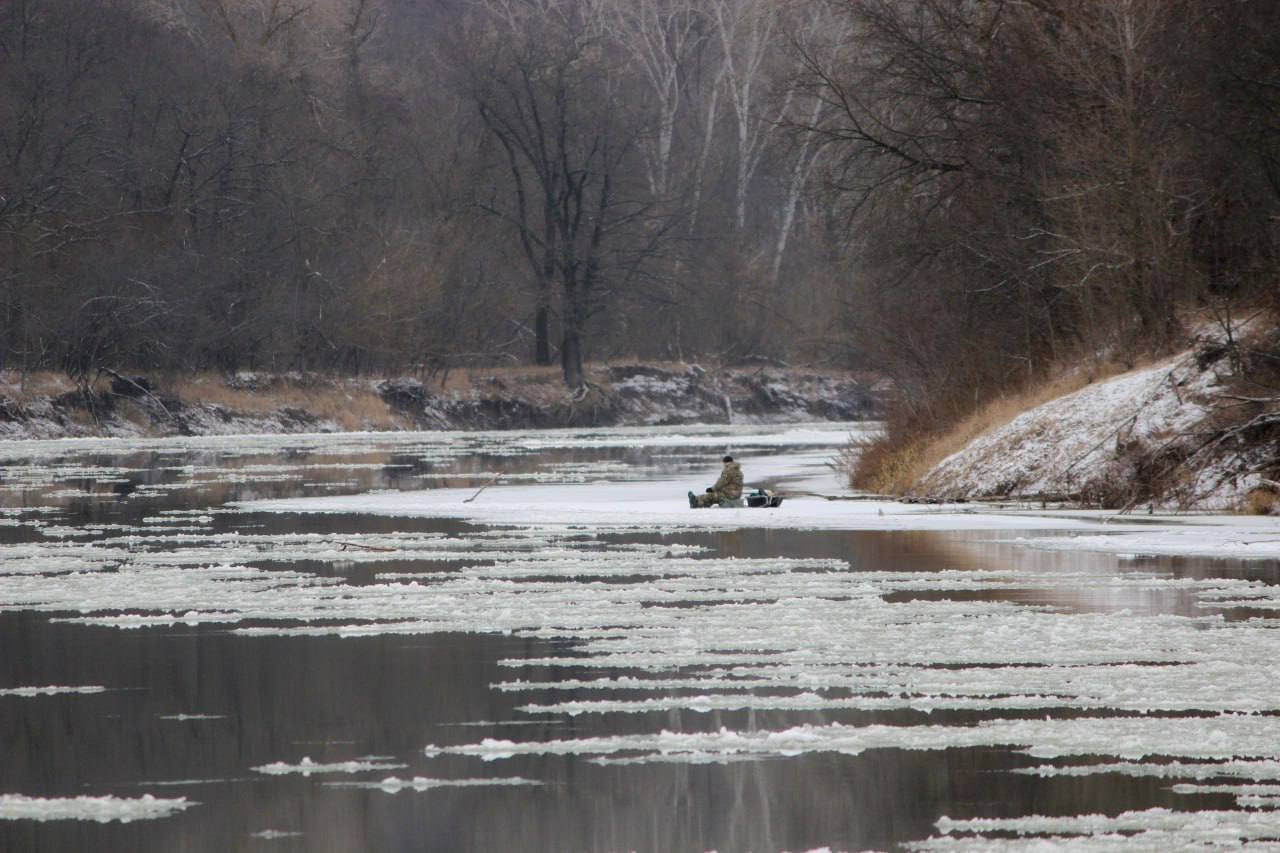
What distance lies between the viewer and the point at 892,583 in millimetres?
16688

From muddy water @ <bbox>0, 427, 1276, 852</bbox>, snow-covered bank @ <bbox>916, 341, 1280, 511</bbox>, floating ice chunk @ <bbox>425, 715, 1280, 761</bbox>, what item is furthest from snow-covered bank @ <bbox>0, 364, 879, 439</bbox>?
floating ice chunk @ <bbox>425, 715, 1280, 761</bbox>

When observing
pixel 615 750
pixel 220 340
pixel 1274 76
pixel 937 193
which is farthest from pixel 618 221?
pixel 615 750

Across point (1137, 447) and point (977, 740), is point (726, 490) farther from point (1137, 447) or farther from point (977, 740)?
point (977, 740)

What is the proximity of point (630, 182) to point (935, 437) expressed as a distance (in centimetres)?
4737

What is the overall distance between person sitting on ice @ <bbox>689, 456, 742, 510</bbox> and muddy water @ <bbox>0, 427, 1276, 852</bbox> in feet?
36.1

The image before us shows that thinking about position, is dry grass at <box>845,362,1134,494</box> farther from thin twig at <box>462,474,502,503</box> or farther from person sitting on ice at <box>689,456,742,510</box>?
thin twig at <box>462,474,502,503</box>

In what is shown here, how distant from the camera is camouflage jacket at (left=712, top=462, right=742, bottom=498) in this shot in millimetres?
26656

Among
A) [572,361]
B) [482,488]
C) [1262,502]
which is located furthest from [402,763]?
[572,361]

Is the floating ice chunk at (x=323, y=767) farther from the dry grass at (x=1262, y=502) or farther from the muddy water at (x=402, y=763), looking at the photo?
the dry grass at (x=1262, y=502)

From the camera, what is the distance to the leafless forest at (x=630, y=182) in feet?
98.7

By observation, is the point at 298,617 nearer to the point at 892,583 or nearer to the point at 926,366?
the point at 892,583

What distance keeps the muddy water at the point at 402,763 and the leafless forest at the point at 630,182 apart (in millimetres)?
15569

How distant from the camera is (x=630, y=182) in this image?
257 feet

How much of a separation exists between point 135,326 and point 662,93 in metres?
28.5
